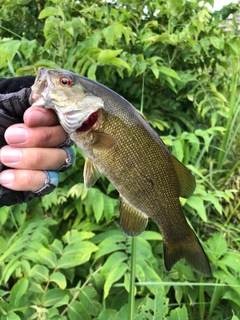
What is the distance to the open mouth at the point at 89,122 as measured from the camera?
37.3 inches

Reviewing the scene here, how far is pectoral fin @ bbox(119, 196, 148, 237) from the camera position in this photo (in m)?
1.06

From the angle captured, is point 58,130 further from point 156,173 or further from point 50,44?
point 50,44

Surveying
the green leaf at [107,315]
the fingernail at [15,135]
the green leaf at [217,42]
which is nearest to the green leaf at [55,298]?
the green leaf at [107,315]

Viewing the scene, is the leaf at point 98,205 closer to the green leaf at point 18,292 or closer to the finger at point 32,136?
the green leaf at point 18,292

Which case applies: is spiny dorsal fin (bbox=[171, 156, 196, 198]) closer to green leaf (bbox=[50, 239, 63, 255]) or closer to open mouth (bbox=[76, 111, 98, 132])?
open mouth (bbox=[76, 111, 98, 132])

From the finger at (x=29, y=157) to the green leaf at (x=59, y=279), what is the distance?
23.7 inches

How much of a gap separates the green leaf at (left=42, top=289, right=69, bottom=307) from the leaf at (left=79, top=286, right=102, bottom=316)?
7 centimetres

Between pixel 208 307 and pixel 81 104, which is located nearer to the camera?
pixel 81 104

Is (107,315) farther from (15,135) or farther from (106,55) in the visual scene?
(106,55)

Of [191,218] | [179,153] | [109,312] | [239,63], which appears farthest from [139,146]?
[239,63]

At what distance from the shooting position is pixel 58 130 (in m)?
1.02

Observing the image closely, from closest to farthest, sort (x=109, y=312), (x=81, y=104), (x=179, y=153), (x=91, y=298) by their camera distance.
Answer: (x=81, y=104)
(x=109, y=312)
(x=91, y=298)
(x=179, y=153)

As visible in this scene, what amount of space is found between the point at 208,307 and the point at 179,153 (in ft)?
2.55

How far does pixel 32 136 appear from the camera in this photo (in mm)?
984
